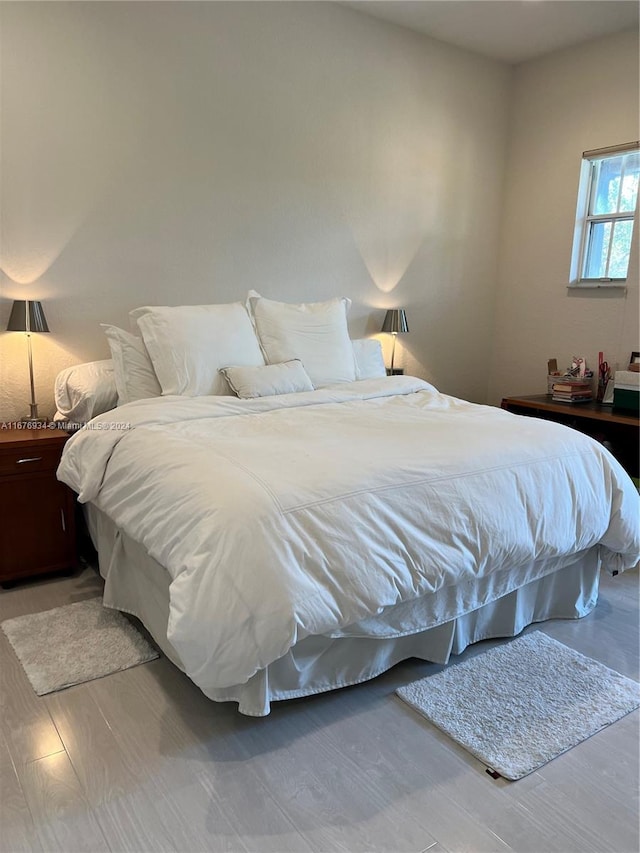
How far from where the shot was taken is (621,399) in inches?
137

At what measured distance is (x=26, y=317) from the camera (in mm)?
2631

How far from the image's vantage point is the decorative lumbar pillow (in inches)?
108

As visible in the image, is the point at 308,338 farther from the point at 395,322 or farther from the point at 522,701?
the point at 522,701

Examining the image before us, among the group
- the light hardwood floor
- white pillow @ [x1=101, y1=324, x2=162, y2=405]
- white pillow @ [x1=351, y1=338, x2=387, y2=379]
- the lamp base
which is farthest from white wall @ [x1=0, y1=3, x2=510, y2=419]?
the light hardwood floor

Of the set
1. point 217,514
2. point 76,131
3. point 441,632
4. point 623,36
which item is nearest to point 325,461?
point 217,514

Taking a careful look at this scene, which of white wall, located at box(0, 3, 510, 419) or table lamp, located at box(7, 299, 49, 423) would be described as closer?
table lamp, located at box(7, 299, 49, 423)

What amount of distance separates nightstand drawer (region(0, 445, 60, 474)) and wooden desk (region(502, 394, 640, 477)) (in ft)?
8.81

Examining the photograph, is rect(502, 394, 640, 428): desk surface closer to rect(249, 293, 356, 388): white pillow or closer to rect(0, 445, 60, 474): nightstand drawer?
rect(249, 293, 356, 388): white pillow

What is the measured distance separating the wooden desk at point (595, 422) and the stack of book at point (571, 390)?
0.16 feet

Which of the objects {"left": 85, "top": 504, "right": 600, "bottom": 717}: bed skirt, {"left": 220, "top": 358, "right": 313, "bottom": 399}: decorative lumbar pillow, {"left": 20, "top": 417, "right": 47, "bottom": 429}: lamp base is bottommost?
{"left": 85, "top": 504, "right": 600, "bottom": 717}: bed skirt

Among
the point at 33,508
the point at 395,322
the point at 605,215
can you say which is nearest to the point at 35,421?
the point at 33,508

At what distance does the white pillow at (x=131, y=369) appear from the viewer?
2.73m

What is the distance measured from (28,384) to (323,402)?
1.39 meters

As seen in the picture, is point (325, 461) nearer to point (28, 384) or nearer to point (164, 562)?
point (164, 562)
